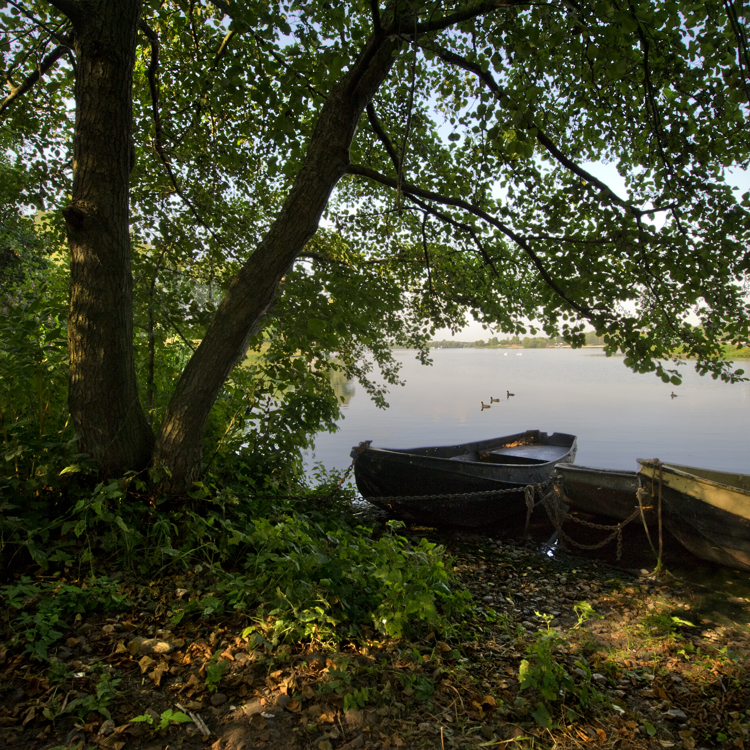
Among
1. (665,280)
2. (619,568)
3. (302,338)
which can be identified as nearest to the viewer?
(665,280)

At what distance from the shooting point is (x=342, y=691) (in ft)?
8.09

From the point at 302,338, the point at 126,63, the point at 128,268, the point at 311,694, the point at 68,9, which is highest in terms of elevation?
the point at 68,9

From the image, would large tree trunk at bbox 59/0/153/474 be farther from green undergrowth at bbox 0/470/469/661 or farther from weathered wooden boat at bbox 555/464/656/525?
weathered wooden boat at bbox 555/464/656/525

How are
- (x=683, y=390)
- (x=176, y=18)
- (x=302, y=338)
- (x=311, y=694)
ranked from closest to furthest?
(x=311, y=694)
(x=302, y=338)
(x=176, y=18)
(x=683, y=390)

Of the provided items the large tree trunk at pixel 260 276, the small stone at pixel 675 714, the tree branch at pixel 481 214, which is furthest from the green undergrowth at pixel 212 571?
the tree branch at pixel 481 214

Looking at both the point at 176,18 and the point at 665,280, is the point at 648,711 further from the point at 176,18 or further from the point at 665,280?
the point at 176,18

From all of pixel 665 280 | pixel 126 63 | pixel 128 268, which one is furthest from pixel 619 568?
pixel 126 63

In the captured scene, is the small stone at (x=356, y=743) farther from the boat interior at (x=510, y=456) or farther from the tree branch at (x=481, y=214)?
the boat interior at (x=510, y=456)

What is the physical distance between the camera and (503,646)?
361 cm

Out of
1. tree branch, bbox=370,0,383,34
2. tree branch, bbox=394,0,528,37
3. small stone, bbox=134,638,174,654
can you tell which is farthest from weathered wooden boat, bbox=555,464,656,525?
tree branch, bbox=370,0,383,34

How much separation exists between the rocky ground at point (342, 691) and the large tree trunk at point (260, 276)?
1.07m

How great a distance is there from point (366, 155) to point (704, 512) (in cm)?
655

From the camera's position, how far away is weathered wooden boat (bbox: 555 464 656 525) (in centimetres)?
716

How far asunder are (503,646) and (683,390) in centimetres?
4132
